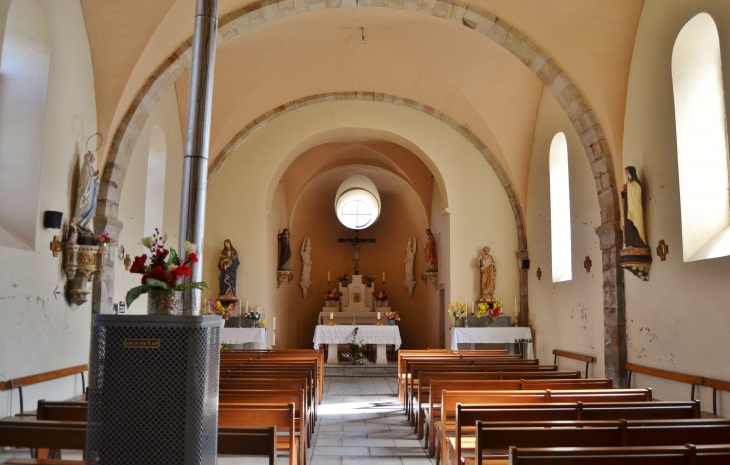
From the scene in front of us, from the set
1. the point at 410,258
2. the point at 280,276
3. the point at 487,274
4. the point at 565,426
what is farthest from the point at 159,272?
the point at 410,258

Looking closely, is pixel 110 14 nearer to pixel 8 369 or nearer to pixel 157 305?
pixel 8 369

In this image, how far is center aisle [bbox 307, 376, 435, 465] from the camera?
6.44 metres

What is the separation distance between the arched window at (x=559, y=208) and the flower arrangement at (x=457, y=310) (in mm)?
2304

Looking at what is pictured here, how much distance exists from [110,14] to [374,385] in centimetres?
777

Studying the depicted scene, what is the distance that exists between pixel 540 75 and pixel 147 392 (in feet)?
26.9

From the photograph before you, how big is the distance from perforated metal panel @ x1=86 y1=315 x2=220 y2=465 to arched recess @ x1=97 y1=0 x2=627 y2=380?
598 cm

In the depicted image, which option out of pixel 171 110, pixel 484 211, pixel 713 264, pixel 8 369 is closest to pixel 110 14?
pixel 171 110

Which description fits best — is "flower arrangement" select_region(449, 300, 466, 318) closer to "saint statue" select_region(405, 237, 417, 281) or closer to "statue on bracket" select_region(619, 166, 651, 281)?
"saint statue" select_region(405, 237, 417, 281)

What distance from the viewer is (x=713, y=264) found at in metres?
6.46

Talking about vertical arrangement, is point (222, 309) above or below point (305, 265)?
below

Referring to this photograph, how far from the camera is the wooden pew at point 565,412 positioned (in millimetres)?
4555

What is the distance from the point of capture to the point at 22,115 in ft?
23.0

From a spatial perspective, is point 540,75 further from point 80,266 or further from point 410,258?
point 410,258

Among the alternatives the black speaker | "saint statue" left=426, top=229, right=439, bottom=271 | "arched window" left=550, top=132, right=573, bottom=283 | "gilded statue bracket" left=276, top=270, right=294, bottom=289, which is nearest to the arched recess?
the black speaker
